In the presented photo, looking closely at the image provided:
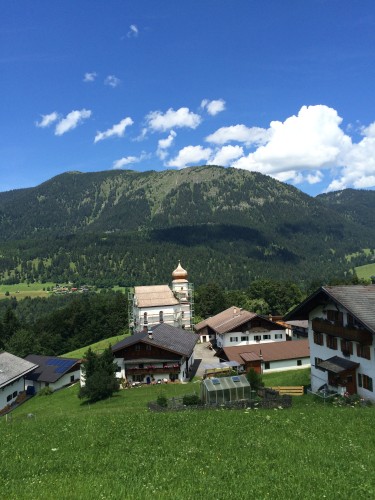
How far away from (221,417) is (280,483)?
380 inches

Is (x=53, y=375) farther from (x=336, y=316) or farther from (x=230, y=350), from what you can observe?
(x=336, y=316)

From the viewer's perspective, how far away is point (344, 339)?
34875 millimetres

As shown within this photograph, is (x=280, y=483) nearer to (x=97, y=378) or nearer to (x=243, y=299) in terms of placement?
(x=97, y=378)

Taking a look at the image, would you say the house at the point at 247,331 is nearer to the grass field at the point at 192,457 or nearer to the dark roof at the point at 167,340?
the dark roof at the point at 167,340

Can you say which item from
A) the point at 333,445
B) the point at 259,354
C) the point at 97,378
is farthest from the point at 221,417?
the point at 259,354

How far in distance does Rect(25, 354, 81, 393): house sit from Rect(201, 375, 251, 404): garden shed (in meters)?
38.9

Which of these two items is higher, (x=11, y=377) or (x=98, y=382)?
(x=98, y=382)

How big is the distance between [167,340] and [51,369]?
69.1 feet

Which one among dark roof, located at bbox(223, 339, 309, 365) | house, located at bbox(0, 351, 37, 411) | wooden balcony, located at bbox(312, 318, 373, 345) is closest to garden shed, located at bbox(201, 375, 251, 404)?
wooden balcony, located at bbox(312, 318, 373, 345)

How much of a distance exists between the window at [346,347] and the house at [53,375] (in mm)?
45577

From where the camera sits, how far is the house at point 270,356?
59438 mm

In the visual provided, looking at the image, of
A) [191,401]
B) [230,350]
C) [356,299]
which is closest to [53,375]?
[230,350]

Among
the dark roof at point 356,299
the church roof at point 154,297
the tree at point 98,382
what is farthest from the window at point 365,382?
the church roof at point 154,297

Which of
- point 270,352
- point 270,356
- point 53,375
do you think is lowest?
point 53,375
